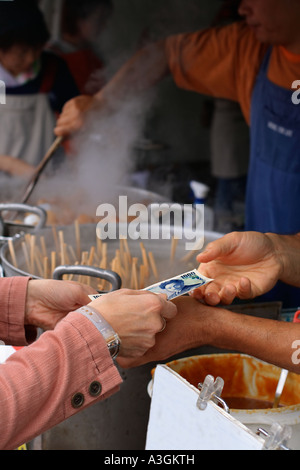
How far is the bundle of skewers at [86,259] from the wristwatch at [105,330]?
2.25 feet

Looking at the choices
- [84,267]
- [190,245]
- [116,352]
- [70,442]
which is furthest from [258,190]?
[116,352]

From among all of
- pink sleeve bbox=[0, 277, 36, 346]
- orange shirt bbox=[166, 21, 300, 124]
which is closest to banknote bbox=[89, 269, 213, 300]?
pink sleeve bbox=[0, 277, 36, 346]

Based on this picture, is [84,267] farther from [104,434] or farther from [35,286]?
[104,434]

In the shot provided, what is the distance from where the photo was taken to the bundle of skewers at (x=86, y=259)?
6.30ft

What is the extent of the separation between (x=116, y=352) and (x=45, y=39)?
125 inches

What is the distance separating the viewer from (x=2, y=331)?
4.91ft

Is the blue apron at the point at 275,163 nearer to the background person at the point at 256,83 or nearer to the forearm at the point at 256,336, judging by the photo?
the background person at the point at 256,83

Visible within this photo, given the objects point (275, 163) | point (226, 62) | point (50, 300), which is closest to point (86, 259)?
point (50, 300)

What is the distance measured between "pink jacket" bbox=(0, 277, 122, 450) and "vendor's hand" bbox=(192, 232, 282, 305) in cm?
54

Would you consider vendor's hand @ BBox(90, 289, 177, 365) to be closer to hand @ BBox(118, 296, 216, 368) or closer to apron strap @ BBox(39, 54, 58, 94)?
hand @ BBox(118, 296, 216, 368)

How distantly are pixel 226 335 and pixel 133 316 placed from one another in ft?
1.27

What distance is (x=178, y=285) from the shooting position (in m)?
1.44

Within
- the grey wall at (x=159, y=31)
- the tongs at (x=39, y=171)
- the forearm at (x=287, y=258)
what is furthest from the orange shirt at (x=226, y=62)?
the forearm at (x=287, y=258)

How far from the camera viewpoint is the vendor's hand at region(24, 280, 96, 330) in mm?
1499
